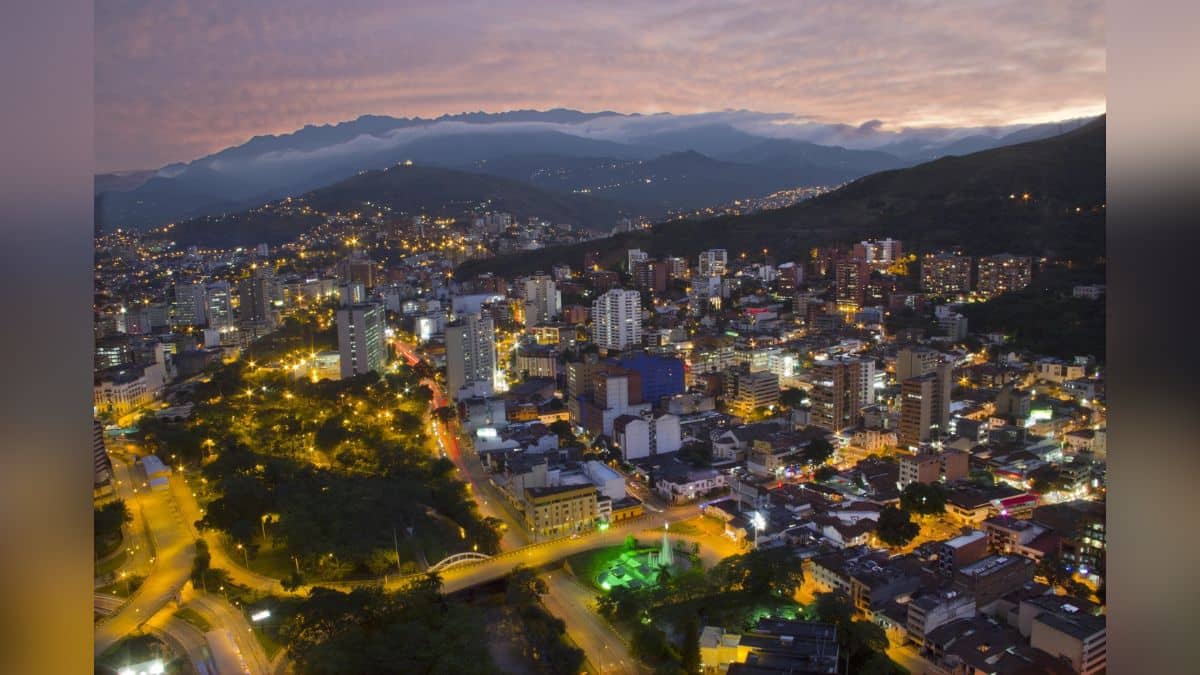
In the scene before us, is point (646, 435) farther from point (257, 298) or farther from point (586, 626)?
point (257, 298)

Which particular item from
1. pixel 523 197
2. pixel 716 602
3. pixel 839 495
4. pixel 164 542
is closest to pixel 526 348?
pixel 839 495

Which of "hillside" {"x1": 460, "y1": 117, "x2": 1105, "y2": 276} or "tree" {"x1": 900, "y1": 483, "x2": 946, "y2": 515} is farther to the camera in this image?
"hillside" {"x1": 460, "y1": 117, "x2": 1105, "y2": 276}

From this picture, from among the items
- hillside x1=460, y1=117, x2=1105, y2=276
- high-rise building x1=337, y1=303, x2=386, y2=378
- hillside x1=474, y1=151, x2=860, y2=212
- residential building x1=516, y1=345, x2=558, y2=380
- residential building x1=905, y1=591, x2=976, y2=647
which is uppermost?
hillside x1=474, y1=151, x2=860, y2=212

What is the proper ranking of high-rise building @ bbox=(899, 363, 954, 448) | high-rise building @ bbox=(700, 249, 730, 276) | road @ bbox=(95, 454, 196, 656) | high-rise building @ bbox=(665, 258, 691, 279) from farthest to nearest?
high-rise building @ bbox=(700, 249, 730, 276)
high-rise building @ bbox=(665, 258, 691, 279)
high-rise building @ bbox=(899, 363, 954, 448)
road @ bbox=(95, 454, 196, 656)

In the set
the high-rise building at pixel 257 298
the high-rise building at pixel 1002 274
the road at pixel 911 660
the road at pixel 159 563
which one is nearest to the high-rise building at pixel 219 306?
the high-rise building at pixel 257 298

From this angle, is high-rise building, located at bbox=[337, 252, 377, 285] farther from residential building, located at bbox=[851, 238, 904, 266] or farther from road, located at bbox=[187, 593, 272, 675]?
road, located at bbox=[187, 593, 272, 675]

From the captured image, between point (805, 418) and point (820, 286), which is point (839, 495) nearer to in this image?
point (805, 418)

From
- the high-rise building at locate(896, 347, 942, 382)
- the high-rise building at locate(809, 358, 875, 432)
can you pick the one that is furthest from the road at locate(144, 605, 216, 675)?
the high-rise building at locate(896, 347, 942, 382)
